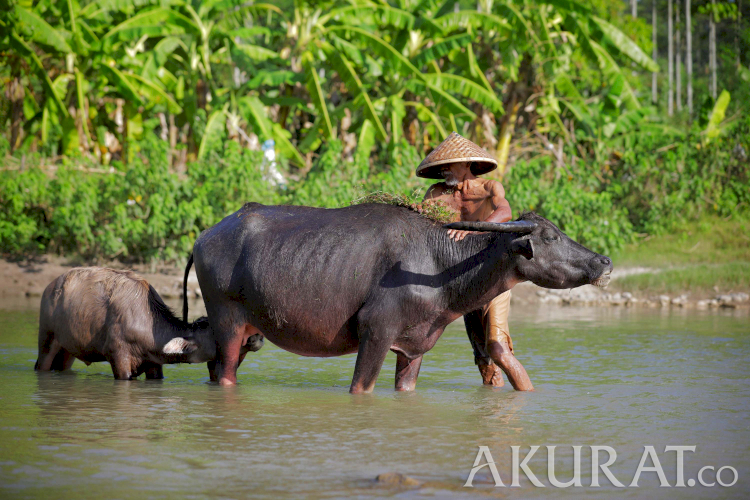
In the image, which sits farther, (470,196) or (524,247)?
(470,196)

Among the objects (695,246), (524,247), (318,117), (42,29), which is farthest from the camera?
(318,117)

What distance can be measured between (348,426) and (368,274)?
1170mm

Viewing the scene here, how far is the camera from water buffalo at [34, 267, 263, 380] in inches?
251

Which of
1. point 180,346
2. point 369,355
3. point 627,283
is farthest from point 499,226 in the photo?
point 627,283

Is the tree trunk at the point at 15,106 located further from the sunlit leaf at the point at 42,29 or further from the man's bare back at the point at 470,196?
the man's bare back at the point at 470,196

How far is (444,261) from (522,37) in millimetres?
12001

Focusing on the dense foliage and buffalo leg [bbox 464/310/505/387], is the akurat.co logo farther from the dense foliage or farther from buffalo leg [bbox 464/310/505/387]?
the dense foliage

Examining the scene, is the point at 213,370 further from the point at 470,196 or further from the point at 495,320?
the point at 470,196

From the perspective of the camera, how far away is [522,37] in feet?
55.1

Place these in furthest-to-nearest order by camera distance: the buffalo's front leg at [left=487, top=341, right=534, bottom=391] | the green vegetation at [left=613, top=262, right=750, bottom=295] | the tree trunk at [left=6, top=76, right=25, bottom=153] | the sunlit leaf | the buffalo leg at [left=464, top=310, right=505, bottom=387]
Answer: the tree trunk at [left=6, top=76, right=25, bottom=153]
the sunlit leaf
the green vegetation at [left=613, top=262, right=750, bottom=295]
the buffalo leg at [left=464, top=310, right=505, bottom=387]
the buffalo's front leg at [left=487, top=341, right=534, bottom=391]

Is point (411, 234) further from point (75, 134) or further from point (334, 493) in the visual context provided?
point (75, 134)

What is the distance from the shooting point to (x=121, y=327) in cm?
636

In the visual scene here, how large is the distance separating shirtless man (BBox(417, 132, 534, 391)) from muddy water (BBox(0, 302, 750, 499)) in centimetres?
22

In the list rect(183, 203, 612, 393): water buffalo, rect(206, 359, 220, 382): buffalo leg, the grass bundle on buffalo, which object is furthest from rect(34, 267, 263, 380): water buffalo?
the grass bundle on buffalo
